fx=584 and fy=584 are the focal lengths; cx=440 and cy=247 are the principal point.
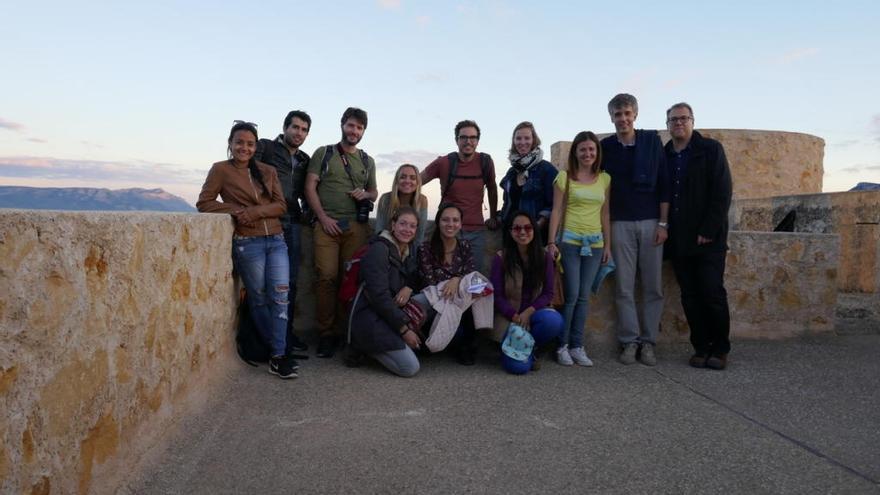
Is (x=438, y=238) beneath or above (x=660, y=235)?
beneath

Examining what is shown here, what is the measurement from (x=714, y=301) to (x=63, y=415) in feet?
12.7

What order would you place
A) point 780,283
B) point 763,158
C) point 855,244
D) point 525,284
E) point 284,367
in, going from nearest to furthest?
point 284,367, point 525,284, point 780,283, point 855,244, point 763,158

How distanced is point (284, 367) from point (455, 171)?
6.09 feet

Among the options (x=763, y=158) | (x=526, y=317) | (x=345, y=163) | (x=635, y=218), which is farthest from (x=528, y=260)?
(x=763, y=158)

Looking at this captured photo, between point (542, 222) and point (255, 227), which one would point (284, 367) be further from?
point (542, 222)

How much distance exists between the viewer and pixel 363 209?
4.41 m

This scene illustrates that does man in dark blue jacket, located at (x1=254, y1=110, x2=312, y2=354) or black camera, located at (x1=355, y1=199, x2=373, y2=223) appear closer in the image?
man in dark blue jacket, located at (x1=254, y1=110, x2=312, y2=354)

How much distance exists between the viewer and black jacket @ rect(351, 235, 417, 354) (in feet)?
12.4

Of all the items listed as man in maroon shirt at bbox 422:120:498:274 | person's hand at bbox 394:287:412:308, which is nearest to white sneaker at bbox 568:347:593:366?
man in maroon shirt at bbox 422:120:498:274

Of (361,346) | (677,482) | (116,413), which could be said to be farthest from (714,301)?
Answer: (116,413)

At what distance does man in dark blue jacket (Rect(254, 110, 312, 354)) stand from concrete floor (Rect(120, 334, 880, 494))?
2.47 ft

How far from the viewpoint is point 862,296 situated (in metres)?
6.68

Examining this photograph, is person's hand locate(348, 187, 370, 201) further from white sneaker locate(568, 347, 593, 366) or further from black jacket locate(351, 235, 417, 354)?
white sneaker locate(568, 347, 593, 366)

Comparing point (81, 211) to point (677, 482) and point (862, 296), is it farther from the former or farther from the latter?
point (862, 296)
